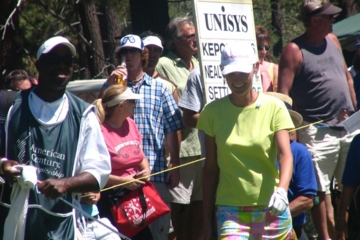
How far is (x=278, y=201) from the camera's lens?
4809 mm

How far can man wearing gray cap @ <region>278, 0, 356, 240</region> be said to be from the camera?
737 cm

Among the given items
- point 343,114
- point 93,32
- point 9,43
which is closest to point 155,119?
point 343,114

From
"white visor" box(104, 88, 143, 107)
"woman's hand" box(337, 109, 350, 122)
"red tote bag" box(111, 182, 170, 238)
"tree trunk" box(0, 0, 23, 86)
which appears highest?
"tree trunk" box(0, 0, 23, 86)

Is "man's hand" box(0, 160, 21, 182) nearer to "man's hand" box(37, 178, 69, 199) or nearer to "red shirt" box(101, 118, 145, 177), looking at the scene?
"man's hand" box(37, 178, 69, 199)

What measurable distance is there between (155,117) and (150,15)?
3.15 meters

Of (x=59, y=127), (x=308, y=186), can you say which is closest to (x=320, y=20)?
(x=308, y=186)

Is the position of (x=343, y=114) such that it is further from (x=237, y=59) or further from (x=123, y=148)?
(x=237, y=59)

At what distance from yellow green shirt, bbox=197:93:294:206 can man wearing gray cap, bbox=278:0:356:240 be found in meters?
2.20

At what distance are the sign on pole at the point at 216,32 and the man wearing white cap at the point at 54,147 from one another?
93.6 inches

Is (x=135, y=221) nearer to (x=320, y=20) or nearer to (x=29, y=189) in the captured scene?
(x=29, y=189)

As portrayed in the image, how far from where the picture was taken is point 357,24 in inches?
572

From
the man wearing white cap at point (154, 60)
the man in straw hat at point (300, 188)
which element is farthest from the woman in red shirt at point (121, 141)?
the man in straw hat at point (300, 188)

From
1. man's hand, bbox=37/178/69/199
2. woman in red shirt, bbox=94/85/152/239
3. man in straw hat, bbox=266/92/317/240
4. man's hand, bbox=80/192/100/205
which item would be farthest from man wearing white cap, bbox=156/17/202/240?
man's hand, bbox=37/178/69/199

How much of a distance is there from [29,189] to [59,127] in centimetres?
38
